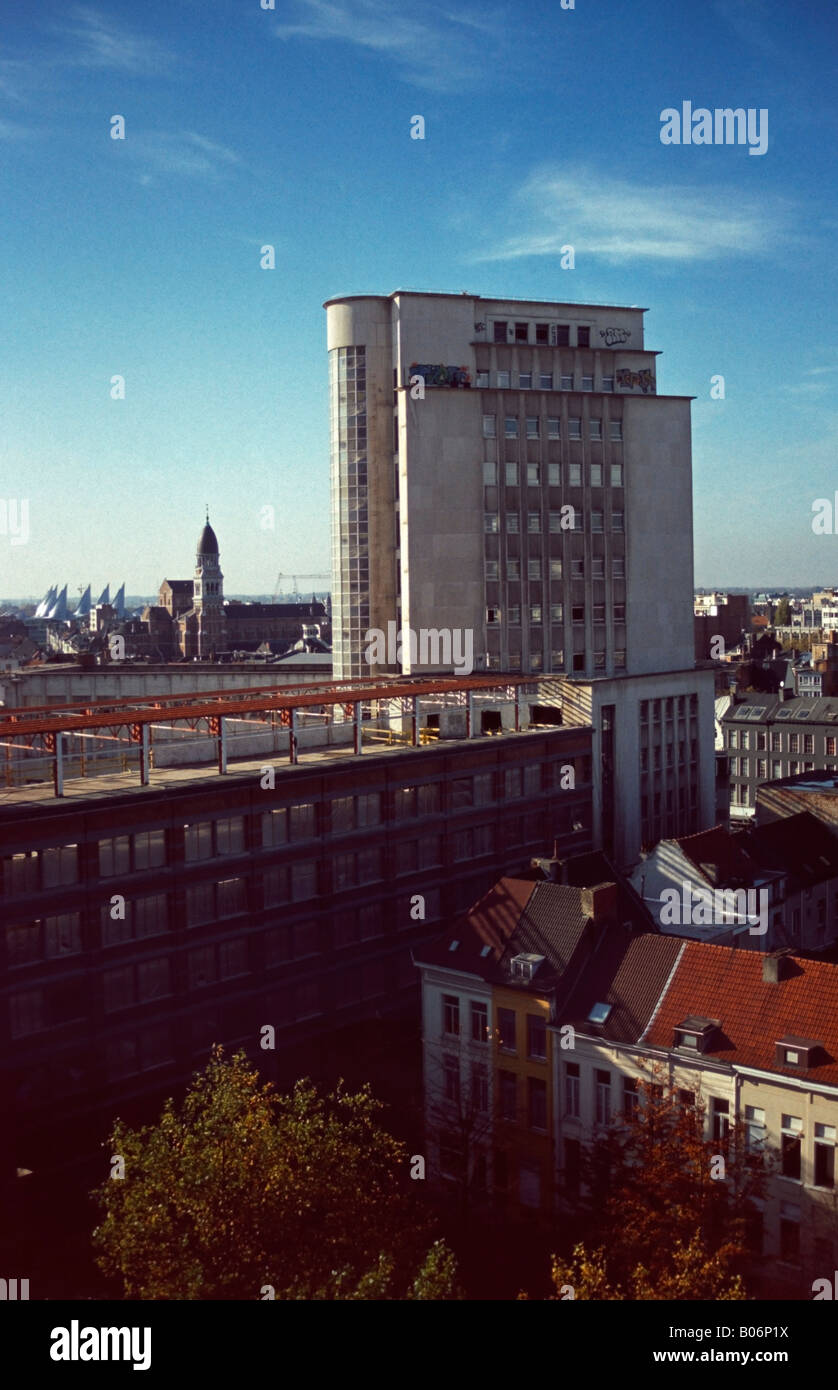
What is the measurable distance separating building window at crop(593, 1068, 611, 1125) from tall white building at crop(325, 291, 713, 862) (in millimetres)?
25991

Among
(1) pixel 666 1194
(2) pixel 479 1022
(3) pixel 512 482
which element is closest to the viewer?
(1) pixel 666 1194

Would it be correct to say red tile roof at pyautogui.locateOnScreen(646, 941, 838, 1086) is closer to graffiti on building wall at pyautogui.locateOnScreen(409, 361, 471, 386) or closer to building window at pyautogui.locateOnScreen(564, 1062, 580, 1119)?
building window at pyautogui.locateOnScreen(564, 1062, 580, 1119)

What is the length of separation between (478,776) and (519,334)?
106ft

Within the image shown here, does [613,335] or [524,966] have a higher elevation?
[613,335]

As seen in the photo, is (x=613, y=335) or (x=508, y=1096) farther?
(x=613, y=335)

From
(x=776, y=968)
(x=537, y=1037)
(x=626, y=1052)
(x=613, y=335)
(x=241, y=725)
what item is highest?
(x=613, y=335)

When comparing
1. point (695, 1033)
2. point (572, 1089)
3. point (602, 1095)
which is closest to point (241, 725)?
point (572, 1089)

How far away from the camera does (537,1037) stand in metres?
38.5

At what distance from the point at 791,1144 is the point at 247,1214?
1586cm

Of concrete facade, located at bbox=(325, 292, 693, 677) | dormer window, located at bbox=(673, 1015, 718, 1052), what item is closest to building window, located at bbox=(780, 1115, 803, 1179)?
dormer window, located at bbox=(673, 1015, 718, 1052)

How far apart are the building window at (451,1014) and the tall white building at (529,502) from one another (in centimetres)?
2312

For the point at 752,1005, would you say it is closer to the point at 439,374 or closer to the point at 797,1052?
the point at 797,1052
